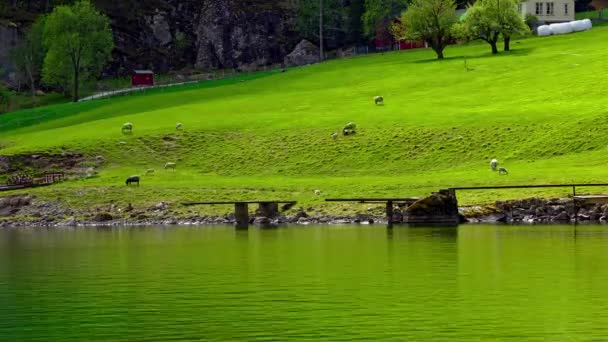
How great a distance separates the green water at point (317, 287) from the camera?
35.2 metres

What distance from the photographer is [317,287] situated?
4388cm

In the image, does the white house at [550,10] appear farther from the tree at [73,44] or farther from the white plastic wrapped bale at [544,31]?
the tree at [73,44]

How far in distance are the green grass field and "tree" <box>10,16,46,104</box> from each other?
38733 mm

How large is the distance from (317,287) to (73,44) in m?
131

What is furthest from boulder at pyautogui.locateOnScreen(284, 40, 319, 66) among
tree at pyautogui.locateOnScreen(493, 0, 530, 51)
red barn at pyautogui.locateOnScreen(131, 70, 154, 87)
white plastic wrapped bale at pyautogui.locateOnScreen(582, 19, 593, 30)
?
tree at pyautogui.locateOnScreen(493, 0, 530, 51)

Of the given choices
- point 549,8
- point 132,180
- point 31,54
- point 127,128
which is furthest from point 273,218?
point 549,8

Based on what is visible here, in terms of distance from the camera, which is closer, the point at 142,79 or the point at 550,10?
the point at 550,10

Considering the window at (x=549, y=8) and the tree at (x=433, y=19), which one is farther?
the window at (x=549, y=8)

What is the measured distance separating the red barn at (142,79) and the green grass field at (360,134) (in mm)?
40590

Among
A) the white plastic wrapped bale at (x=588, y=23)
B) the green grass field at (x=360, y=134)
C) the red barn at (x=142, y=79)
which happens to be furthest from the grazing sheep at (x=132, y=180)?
the white plastic wrapped bale at (x=588, y=23)

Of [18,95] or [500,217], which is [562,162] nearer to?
[500,217]

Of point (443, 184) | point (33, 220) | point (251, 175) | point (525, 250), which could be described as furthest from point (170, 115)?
point (525, 250)

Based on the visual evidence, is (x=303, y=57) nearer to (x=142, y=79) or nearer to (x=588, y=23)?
(x=142, y=79)

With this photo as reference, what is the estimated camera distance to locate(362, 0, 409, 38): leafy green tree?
192875mm
